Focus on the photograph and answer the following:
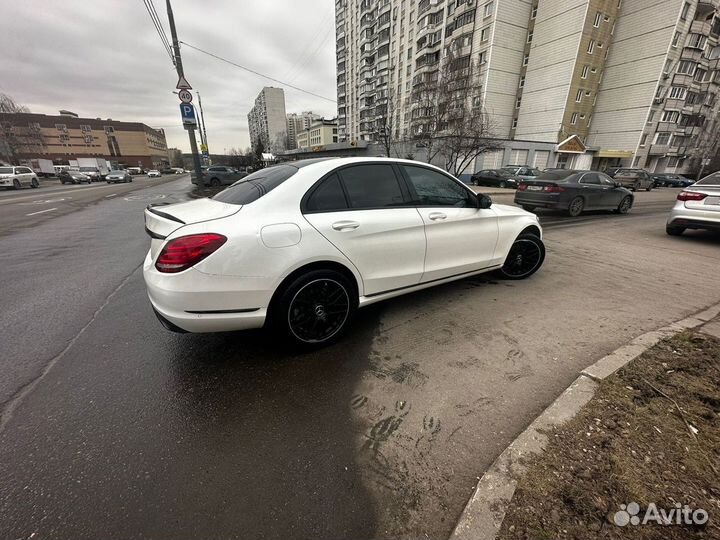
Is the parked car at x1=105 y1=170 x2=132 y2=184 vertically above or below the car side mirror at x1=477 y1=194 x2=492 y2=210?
below

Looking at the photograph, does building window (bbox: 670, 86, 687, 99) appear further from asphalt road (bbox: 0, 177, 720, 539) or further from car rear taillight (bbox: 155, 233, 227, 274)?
car rear taillight (bbox: 155, 233, 227, 274)

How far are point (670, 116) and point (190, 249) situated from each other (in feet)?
186

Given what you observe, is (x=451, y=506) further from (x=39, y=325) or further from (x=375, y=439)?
(x=39, y=325)

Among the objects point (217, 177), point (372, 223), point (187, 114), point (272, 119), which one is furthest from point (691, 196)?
point (272, 119)

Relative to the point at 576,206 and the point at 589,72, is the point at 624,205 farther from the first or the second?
the point at 589,72

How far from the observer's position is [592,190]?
10.3 metres

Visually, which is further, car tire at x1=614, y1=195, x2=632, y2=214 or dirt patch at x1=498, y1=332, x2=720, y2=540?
car tire at x1=614, y1=195, x2=632, y2=214

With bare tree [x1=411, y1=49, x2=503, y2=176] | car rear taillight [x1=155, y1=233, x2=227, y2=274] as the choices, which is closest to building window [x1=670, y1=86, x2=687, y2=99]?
bare tree [x1=411, y1=49, x2=503, y2=176]

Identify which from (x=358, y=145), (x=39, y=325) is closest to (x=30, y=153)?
(x=358, y=145)

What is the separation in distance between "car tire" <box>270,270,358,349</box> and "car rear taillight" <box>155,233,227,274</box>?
63 centimetres

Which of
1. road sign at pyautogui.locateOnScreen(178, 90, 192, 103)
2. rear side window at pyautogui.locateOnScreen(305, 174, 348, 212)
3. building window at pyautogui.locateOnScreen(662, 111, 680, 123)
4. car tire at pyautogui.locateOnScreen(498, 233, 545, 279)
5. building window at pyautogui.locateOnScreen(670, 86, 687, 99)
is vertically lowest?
car tire at pyautogui.locateOnScreen(498, 233, 545, 279)

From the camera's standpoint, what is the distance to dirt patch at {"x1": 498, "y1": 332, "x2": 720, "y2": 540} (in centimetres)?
139

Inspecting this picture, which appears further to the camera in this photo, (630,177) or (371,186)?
(630,177)

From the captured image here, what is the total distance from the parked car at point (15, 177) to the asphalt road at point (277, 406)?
2754cm
